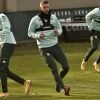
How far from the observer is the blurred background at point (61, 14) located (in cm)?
2692

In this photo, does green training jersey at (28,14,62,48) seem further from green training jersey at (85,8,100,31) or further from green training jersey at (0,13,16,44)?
green training jersey at (85,8,100,31)

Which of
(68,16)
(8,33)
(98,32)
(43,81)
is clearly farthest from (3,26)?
(68,16)

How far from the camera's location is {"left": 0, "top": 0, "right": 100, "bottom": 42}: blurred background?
26.9 meters

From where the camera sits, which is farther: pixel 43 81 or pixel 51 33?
pixel 43 81

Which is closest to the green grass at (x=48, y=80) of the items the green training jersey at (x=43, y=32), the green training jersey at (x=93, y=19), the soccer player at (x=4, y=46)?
the soccer player at (x=4, y=46)

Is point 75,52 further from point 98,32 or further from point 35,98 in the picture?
point 35,98

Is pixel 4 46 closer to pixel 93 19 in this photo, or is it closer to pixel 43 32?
pixel 43 32

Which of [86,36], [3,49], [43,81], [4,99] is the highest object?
[3,49]

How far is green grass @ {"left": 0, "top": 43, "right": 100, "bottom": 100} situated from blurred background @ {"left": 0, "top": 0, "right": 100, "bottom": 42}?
5.14 metres

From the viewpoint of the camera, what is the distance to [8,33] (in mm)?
11562

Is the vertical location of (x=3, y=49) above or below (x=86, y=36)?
above

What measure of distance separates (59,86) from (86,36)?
1626cm

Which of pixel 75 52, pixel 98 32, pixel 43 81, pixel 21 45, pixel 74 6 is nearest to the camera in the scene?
pixel 43 81

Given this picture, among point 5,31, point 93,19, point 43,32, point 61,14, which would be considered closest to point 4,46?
point 5,31
